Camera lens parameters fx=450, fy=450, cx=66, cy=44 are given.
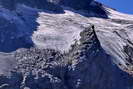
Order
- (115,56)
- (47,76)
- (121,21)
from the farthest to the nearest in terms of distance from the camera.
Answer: (121,21) < (115,56) < (47,76)

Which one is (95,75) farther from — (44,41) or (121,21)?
(121,21)

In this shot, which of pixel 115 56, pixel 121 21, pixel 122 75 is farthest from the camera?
pixel 121 21

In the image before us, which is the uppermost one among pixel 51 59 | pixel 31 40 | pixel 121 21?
pixel 121 21

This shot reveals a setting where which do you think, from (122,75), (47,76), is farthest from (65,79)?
(122,75)

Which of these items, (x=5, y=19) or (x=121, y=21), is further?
(x=121, y=21)

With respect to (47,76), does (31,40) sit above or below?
above

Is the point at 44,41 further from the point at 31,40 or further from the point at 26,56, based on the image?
the point at 26,56

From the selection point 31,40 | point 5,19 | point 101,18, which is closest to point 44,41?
point 31,40
